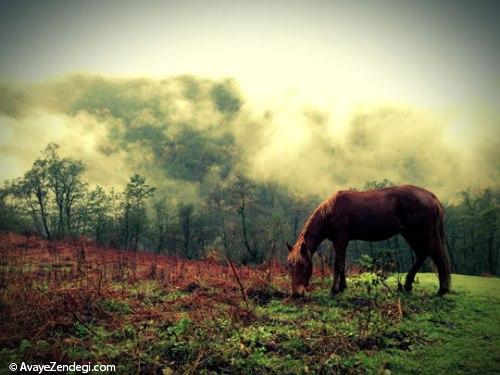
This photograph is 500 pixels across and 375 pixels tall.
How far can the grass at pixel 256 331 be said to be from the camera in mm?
5125

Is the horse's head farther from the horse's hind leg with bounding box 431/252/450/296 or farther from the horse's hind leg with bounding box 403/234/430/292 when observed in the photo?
the horse's hind leg with bounding box 431/252/450/296

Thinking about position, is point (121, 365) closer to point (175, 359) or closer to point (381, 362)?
point (175, 359)

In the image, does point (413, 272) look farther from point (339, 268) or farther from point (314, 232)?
point (314, 232)

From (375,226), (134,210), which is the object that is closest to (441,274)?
(375,226)

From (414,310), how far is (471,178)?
225 meters

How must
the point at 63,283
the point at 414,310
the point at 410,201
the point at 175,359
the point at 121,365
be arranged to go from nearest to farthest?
1. the point at 121,365
2. the point at 175,359
3. the point at 414,310
4. the point at 410,201
5. the point at 63,283

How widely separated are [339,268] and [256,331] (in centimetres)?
357

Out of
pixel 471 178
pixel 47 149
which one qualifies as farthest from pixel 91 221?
pixel 471 178

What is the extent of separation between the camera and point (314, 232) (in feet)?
31.7

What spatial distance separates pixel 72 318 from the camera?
265 inches

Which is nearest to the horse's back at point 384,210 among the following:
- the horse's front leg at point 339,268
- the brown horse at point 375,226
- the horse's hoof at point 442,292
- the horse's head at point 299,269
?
the brown horse at point 375,226

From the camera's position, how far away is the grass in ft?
16.8

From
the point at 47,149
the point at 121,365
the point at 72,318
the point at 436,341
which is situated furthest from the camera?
the point at 47,149

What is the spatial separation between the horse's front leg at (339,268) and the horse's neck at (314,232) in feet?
1.70
